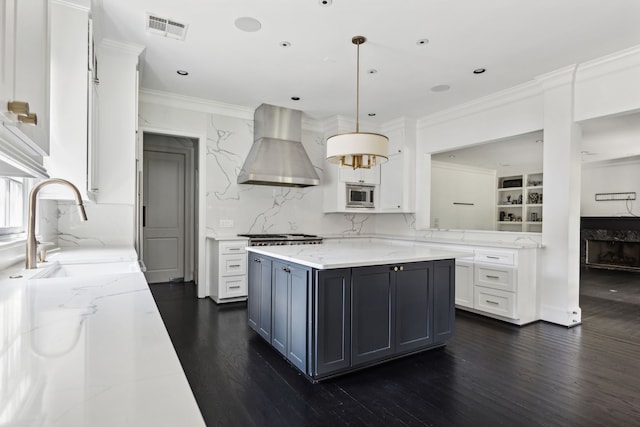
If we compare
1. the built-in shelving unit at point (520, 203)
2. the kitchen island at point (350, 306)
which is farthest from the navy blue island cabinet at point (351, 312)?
the built-in shelving unit at point (520, 203)

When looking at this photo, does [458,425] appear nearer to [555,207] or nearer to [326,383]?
[326,383]

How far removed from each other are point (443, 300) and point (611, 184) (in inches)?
315

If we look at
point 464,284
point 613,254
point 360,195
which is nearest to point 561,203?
point 464,284

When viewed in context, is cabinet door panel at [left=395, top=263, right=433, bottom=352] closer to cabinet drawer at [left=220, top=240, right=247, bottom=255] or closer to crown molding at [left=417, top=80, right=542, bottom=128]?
cabinet drawer at [left=220, top=240, right=247, bottom=255]

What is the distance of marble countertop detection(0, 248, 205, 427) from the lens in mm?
495

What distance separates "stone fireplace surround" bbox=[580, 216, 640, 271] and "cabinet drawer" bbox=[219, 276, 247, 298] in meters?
8.51

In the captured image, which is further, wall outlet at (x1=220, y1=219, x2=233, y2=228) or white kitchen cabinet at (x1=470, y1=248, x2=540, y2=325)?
wall outlet at (x1=220, y1=219, x2=233, y2=228)

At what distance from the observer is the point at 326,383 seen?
2408 mm

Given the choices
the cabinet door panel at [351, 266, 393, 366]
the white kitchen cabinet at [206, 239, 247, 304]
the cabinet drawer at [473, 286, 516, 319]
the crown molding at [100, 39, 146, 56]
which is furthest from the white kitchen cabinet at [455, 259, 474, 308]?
the crown molding at [100, 39, 146, 56]

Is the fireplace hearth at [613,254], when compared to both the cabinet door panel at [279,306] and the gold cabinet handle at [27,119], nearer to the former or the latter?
the cabinet door panel at [279,306]

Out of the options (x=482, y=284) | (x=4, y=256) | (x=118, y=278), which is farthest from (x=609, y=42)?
(x=4, y=256)

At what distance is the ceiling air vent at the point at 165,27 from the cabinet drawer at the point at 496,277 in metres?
3.95

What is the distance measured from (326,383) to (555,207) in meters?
3.10

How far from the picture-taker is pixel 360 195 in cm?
566
